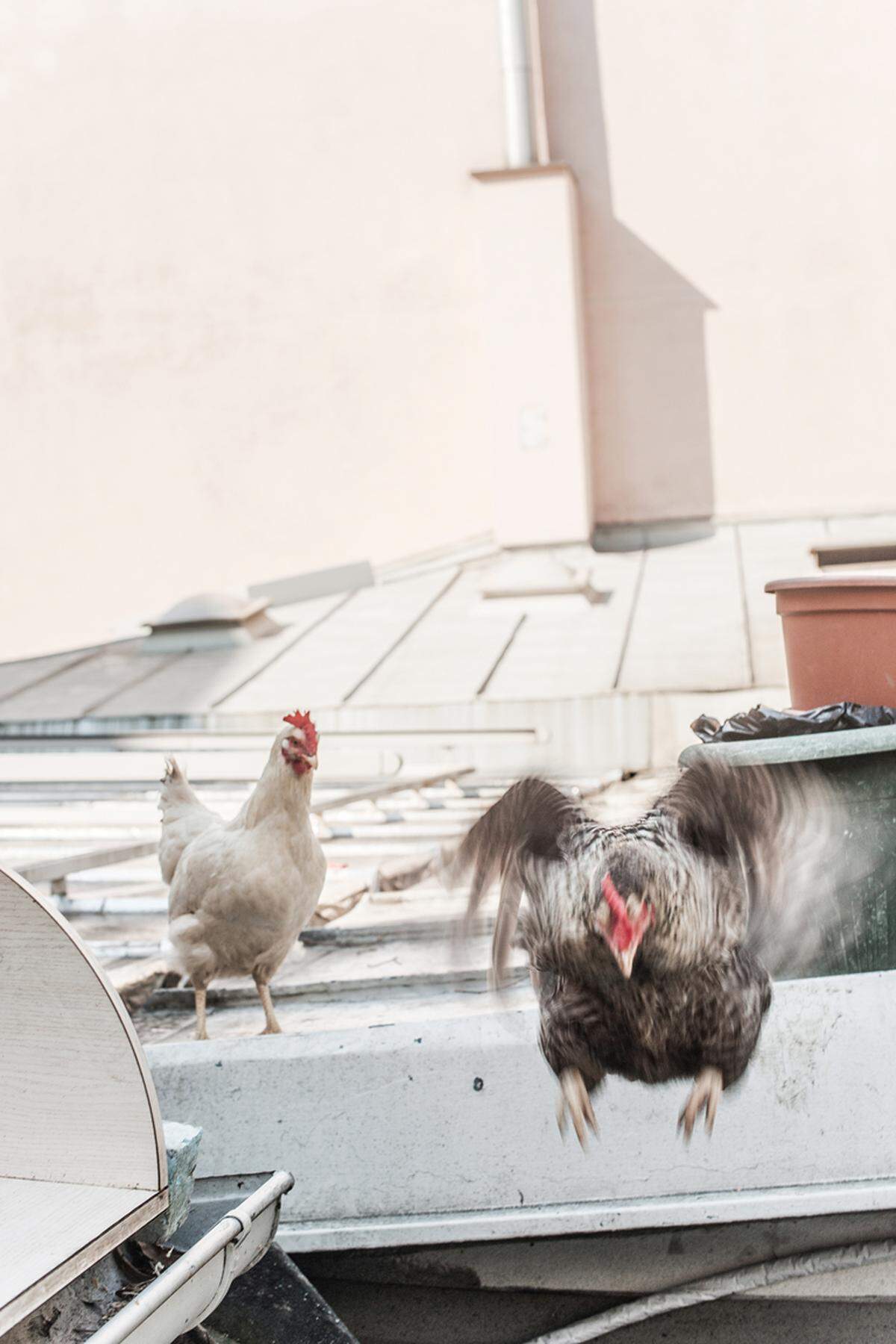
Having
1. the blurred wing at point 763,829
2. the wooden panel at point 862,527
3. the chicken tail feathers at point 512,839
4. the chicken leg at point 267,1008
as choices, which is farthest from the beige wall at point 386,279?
the chicken tail feathers at point 512,839

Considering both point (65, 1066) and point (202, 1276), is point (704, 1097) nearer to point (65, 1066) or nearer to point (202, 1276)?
point (202, 1276)

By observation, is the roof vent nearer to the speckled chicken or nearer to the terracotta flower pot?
the terracotta flower pot

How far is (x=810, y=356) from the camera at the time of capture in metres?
6.95

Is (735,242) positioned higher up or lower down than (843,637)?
higher up

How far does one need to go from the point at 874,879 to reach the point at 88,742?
14.1 feet

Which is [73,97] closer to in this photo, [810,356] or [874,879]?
[810,356]

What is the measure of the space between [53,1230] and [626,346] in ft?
21.1

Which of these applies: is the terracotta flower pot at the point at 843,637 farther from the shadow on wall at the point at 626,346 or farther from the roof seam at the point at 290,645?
the shadow on wall at the point at 626,346

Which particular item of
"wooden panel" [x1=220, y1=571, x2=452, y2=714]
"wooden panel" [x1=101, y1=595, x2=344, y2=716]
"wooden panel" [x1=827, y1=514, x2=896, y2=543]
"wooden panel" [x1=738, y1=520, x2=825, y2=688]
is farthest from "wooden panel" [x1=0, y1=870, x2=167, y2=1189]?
"wooden panel" [x1=827, y1=514, x2=896, y2=543]

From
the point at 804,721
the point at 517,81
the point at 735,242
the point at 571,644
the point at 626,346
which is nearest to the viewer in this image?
the point at 804,721

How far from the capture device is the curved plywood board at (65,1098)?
1.56 m

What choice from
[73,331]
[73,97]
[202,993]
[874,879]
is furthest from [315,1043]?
[73,97]

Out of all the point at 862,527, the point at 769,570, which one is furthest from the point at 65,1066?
the point at 862,527

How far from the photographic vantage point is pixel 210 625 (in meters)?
6.61
